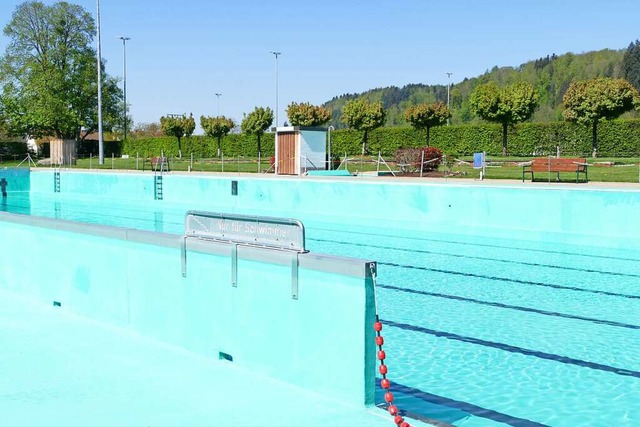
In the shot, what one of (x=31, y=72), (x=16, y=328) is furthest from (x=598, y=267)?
(x=31, y=72)

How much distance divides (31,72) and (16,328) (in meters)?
53.9

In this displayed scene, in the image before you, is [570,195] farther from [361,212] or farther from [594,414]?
[594,414]

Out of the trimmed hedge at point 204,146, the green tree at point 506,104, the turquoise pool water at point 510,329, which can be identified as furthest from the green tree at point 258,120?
the turquoise pool water at point 510,329

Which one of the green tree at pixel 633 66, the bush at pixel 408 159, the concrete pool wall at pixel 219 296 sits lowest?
the concrete pool wall at pixel 219 296

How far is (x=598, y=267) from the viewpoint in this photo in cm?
1123

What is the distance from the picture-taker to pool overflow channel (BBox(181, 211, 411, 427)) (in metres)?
4.06

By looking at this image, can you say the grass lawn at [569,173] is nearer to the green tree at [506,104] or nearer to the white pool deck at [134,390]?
the green tree at [506,104]

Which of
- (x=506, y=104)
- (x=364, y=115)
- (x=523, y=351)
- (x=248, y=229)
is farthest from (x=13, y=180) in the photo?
(x=248, y=229)

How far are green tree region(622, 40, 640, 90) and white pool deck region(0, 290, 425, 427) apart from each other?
358ft

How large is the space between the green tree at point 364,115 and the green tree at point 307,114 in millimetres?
5744

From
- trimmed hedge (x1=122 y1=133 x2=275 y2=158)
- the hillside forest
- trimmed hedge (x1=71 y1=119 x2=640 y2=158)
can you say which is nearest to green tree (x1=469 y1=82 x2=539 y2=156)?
trimmed hedge (x1=71 y1=119 x2=640 y2=158)

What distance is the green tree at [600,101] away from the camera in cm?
3297

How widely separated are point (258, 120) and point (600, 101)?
21.8 meters

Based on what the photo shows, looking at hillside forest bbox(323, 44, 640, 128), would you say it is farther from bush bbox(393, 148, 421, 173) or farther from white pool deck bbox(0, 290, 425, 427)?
white pool deck bbox(0, 290, 425, 427)
